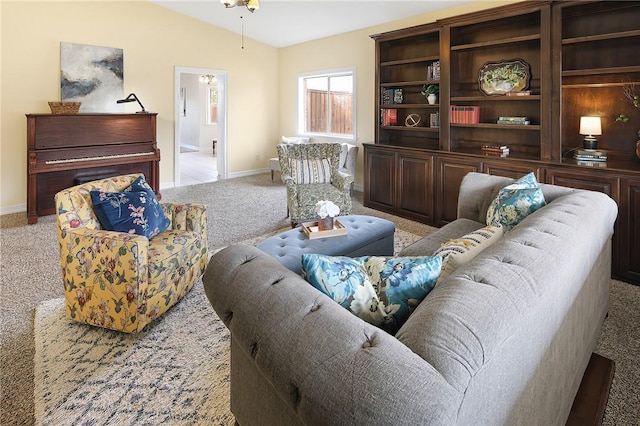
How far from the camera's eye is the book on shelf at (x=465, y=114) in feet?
15.2

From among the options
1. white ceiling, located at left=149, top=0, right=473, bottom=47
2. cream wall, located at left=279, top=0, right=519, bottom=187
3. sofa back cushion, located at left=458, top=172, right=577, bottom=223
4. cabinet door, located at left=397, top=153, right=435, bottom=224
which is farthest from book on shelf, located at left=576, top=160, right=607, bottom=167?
cream wall, located at left=279, top=0, right=519, bottom=187

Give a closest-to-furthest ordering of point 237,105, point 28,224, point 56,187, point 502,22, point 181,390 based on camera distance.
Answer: point 181,390, point 502,22, point 28,224, point 56,187, point 237,105

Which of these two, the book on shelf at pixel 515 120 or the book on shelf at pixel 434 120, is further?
the book on shelf at pixel 434 120

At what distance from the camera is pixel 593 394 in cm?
187

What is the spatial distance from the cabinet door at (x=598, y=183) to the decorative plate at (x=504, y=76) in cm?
124

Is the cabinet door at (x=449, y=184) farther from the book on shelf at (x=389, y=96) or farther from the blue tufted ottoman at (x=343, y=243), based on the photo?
the blue tufted ottoman at (x=343, y=243)

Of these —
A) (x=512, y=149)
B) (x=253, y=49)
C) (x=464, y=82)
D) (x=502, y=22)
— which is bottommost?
(x=512, y=149)

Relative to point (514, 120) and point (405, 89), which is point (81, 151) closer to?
point (405, 89)

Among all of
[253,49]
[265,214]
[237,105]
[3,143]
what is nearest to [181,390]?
[265,214]

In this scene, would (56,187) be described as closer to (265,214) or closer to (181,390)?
(265,214)

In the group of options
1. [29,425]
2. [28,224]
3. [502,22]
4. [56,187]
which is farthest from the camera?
[56,187]

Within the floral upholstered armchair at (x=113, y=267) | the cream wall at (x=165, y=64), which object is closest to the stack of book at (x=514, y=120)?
the cream wall at (x=165, y=64)

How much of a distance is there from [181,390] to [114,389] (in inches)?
13.0

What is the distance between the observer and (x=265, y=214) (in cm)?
541
